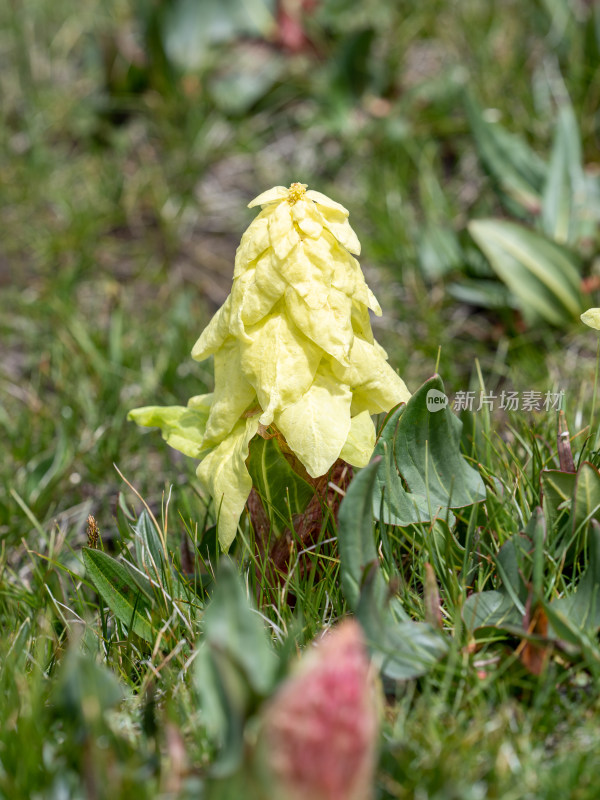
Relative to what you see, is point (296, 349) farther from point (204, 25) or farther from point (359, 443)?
point (204, 25)

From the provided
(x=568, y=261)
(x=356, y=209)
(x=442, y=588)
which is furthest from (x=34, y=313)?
(x=442, y=588)

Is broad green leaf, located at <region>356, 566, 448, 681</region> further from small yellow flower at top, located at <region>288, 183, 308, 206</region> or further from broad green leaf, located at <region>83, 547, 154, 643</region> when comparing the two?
small yellow flower at top, located at <region>288, 183, 308, 206</region>

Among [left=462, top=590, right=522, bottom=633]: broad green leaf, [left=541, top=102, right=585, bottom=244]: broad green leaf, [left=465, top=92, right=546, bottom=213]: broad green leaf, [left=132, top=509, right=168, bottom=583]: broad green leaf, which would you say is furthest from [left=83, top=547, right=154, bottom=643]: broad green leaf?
[left=465, top=92, right=546, bottom=213]: broad green leaf

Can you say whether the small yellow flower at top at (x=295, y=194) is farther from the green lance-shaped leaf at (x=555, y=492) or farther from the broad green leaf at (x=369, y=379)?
the green lance-shaped leaf at (x=555, y=492)

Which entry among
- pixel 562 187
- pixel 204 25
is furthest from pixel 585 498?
pixel 204 25

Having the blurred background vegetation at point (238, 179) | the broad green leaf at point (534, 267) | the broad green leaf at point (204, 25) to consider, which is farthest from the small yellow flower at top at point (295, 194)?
the broad green leaf at point (204, 25)

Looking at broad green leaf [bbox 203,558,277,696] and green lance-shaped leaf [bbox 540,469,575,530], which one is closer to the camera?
broad green leaf [bbox 203,558,277,696]

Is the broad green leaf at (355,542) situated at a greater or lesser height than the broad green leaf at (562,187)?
greater
